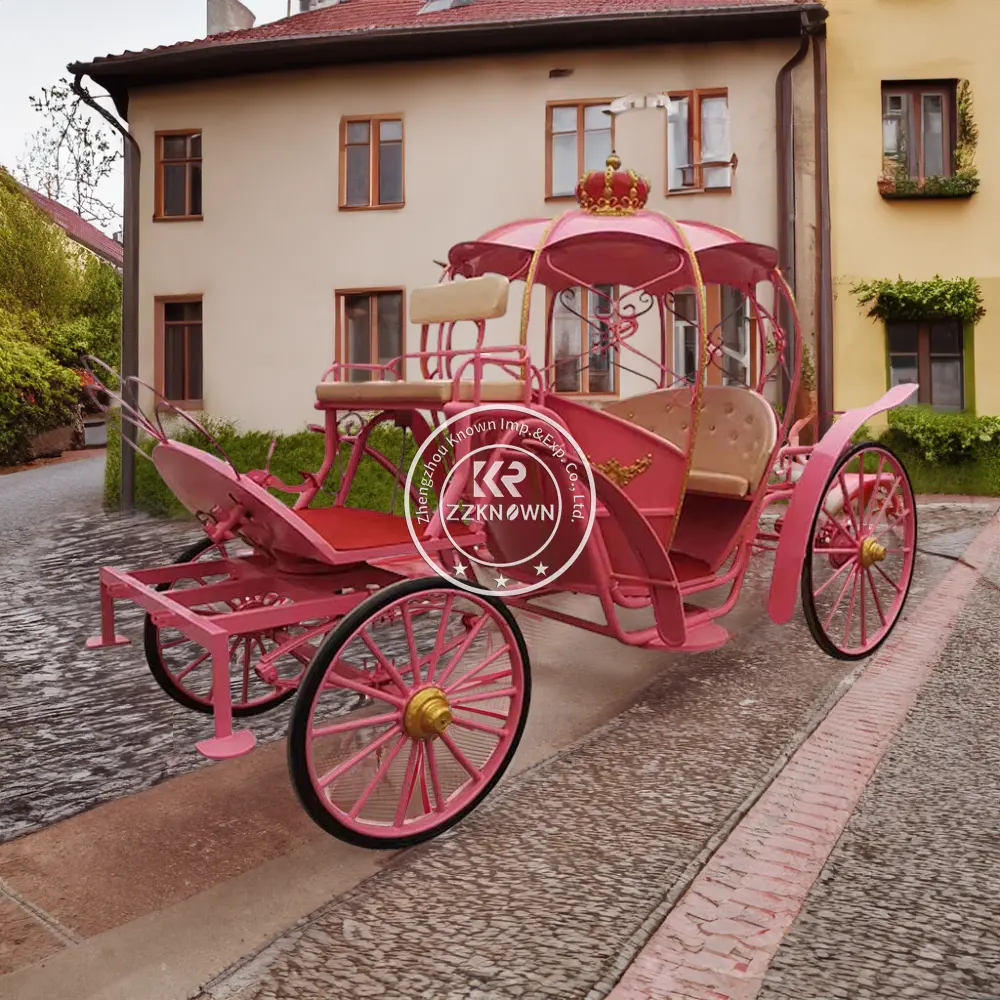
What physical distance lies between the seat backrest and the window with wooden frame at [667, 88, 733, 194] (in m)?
9.19

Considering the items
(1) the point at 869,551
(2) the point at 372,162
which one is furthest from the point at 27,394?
(1) the point at 869,551

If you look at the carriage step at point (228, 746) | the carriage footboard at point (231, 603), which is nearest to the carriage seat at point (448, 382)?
the carriage footboard at point (231, 603)

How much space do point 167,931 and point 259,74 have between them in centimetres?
1251

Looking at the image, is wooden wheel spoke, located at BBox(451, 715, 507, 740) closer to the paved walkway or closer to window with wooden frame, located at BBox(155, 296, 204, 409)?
the paved walkway

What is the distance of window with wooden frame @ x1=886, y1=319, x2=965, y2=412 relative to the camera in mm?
12406

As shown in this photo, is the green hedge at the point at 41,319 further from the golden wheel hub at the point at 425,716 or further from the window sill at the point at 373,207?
the golden wheel hub at the point at 425,716

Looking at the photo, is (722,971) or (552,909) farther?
(552,909)

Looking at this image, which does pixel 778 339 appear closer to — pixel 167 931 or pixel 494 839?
pixel 494 839

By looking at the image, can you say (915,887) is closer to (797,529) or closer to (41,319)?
(797,529)

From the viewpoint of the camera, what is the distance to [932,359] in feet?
40.9

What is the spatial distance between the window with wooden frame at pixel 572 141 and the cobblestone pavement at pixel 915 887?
32.3 feet

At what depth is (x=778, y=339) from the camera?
489 cm

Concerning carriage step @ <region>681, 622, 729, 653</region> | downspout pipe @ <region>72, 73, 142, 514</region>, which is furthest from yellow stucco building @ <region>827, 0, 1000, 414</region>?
downspout pipe @ <region>72, 73, 142, 514</region>

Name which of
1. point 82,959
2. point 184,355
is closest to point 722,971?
point 82,959
